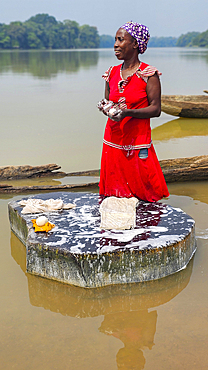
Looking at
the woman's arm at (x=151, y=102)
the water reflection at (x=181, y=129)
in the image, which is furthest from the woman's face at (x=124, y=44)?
the water reflection at (x=181, y=129)

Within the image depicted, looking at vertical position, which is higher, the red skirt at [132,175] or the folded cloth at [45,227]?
the red skirt at [132,175]

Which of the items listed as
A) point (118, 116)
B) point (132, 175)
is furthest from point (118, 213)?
point (118, 116)

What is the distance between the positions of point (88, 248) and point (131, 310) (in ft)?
1.93

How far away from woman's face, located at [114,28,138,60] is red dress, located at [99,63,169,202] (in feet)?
0.57

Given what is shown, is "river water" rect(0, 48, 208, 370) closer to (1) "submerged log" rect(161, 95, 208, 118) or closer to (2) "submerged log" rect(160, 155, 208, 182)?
(2) "submerged log" rect(160, 155, 208, 182)

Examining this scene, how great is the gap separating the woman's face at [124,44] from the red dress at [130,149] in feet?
0.57

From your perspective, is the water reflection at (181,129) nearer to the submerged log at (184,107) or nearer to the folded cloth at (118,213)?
the submerged log at (184,107)

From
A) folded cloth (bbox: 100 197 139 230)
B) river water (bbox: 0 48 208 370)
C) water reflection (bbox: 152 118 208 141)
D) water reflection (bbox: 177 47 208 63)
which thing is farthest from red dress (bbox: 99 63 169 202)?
water reflection (bbox: 177 47 208 63)

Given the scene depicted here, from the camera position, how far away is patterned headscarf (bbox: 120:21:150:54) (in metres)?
3.94

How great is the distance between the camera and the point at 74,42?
138 meters

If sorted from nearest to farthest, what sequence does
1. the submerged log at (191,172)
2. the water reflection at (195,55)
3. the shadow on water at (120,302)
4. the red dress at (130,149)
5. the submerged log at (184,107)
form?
the shadow on water at (120,302)
the red dress at (130,149)
the submerged log at (191,172)
the submerged log at (184,107)
the water reflection at (195,55)

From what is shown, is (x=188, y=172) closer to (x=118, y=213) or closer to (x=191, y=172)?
(x=191, y=172)

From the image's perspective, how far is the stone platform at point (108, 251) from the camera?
337 cm

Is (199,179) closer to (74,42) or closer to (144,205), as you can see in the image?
(144,205)
